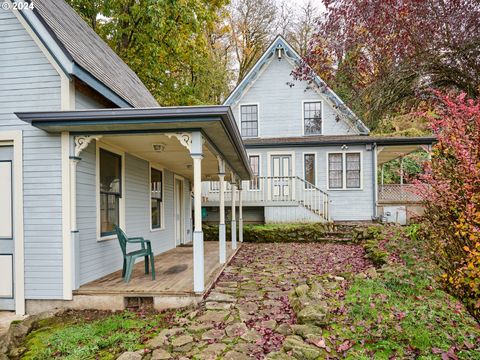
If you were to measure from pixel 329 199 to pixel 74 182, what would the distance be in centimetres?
1072

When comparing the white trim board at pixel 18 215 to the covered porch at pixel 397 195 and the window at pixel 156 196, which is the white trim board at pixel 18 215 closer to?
the window at pixel 156 196

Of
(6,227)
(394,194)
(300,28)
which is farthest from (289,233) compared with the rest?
(300,28)

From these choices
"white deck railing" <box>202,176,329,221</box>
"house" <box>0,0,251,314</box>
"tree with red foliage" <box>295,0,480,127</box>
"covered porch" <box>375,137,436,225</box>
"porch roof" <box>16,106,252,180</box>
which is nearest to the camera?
"porch roof" <box>16,106,252,180</box>

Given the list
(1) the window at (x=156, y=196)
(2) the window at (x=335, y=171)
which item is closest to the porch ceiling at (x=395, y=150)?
(2) the window at (x=335, y=171)

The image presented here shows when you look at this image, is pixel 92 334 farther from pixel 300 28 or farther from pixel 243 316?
pixel 300 28

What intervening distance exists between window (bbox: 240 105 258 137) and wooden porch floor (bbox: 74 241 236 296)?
842cm

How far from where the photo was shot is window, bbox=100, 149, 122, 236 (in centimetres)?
586

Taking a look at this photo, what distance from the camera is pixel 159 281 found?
541cm

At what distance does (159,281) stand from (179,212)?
5694 millimetres

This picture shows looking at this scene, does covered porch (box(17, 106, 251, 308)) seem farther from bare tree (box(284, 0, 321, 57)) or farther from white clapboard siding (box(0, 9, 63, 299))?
bare tree (box(284, 0, 321, 57))

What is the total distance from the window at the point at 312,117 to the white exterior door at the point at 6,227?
38.3ft

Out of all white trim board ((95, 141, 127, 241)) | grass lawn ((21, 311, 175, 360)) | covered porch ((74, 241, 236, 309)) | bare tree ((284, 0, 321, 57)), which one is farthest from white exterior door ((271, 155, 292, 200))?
bare tree ((284, 0, 321, 57))

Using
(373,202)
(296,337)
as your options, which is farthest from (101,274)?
(373,202)

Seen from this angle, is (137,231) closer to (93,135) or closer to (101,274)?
(101,274)
